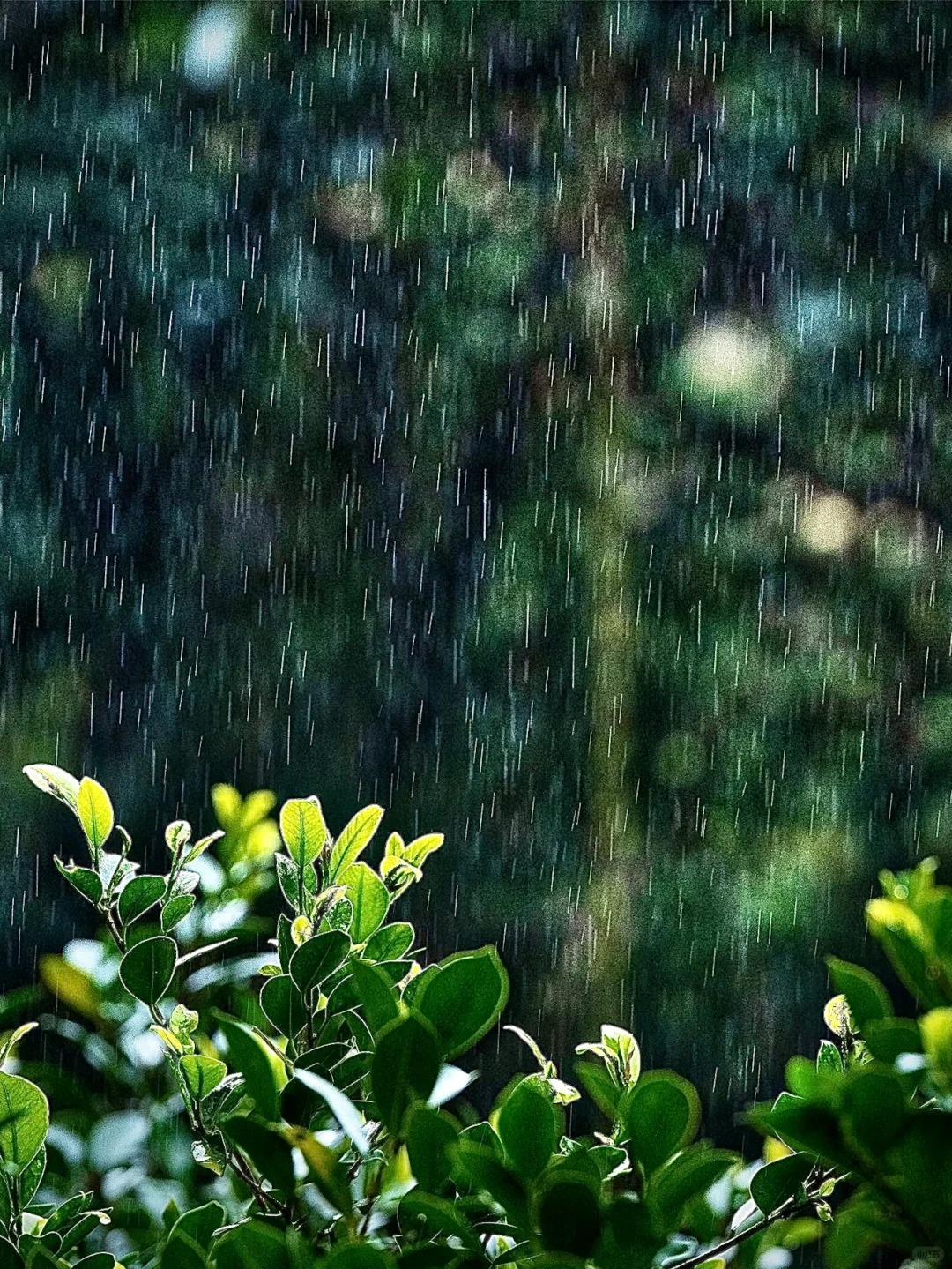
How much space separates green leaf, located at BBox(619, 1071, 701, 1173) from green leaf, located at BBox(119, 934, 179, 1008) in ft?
0.54

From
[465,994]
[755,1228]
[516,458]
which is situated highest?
[516,458]

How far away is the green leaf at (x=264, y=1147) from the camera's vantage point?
375mm

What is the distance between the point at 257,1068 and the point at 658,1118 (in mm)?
122

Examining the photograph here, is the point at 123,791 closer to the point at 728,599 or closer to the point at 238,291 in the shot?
the point at 238,291

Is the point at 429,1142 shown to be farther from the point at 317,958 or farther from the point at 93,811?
the point at 93,811

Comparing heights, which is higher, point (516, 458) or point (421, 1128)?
point (516, 458)

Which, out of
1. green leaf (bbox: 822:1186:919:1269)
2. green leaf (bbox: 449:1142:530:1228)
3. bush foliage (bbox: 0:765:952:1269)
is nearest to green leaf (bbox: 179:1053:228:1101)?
bush foliage (bbox: 0:765:952:1269)

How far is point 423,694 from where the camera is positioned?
3.83 feet

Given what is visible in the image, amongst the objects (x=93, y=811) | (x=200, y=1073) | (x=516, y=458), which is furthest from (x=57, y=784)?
(x=516, y=458)

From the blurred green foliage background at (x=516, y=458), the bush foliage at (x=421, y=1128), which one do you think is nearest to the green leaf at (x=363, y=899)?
the bush foliage at (x=421, y=1128)

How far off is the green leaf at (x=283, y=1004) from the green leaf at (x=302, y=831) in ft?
0.17

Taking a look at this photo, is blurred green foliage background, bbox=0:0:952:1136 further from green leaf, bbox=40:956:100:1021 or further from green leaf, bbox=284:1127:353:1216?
green leaf, bbox=284:1127:353:1216

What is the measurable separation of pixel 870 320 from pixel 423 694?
0.53 m

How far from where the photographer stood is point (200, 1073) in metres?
0.45
